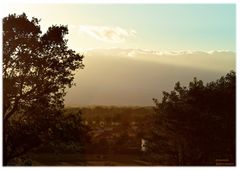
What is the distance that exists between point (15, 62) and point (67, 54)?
449mm

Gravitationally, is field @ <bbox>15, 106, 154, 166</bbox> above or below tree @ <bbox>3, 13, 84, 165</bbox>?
below

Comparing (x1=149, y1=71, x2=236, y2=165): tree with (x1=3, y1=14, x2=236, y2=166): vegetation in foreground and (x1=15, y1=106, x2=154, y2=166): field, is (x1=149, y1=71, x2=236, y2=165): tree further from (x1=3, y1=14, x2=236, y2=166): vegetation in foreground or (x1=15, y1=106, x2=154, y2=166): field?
(x1=15, y1=106, x2=154, y2=166): field

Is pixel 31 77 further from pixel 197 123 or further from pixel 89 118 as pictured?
pixel 197 123

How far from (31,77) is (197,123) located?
1.47 metres

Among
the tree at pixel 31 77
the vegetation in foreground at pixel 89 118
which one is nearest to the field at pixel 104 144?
the vegetation in foreground at pixel 89 118

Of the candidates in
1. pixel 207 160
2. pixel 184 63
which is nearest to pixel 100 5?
pixel 184 63

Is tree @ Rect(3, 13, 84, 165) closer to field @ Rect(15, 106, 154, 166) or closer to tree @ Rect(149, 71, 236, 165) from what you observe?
field @ Rect(15, 106, 154, 166)

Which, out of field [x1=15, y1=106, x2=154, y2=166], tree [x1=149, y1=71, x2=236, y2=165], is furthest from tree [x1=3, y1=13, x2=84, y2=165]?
tree [x1=149, y1=71, x2=236, y2=165]

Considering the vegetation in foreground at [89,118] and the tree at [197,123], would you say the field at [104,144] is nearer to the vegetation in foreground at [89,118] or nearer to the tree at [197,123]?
the vegetation in foreground at [89,118]

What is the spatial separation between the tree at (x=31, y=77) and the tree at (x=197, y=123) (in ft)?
2.82

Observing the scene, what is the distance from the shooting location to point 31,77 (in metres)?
12.2

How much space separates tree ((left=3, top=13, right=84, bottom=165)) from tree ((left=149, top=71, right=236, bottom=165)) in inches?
33.8

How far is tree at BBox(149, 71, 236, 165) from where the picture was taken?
1213 cm

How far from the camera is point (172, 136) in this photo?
12.2 metres
